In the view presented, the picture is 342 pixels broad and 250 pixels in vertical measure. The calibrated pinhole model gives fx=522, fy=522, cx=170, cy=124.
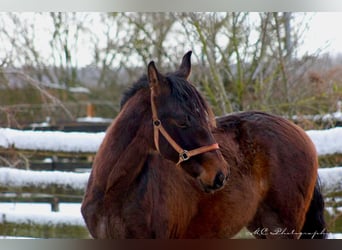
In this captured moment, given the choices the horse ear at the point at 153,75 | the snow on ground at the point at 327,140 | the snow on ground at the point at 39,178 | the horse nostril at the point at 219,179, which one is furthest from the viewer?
the snow on ground at the point at 39,178

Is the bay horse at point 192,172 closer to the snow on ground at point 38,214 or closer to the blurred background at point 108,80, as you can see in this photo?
the blurred background at point 108,80

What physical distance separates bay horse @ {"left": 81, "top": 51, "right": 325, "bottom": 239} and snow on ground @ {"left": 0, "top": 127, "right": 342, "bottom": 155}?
0.35 m

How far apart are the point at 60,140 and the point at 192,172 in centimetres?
125

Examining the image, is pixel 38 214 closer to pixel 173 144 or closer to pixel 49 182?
pixel 49 182

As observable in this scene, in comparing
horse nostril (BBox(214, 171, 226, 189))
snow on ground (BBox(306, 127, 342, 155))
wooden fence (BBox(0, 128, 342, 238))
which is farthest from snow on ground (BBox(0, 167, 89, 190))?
snow on ground (BBox(306, 127, 342, 155))

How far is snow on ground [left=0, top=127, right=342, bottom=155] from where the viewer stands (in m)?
3.27

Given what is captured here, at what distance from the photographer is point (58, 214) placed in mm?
3344

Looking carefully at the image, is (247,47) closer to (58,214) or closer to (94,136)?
(94,136)

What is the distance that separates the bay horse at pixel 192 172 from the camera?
8.09ft

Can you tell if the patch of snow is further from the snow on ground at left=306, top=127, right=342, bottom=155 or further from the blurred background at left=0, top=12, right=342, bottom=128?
the blurred background at left=0, top=12, right=342, bottom=128

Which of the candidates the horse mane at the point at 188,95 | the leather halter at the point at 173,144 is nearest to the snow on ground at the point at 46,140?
the leather halter at the point at 173,144

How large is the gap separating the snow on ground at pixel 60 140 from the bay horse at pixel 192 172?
349 mm
